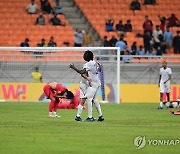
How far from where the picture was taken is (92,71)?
24.1 meters

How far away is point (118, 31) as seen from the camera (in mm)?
46531

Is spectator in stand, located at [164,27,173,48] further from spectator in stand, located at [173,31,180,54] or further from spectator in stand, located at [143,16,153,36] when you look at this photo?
spectator in stand, located at [143,16,153,36]

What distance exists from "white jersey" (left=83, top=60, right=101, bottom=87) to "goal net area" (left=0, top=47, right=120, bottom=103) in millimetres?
14385

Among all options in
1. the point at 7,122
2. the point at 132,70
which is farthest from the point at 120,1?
the point at 7,122

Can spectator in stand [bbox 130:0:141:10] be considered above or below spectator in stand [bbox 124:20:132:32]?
above

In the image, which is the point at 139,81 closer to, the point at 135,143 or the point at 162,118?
the point at 162,118

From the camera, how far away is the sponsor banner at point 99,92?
128 ft

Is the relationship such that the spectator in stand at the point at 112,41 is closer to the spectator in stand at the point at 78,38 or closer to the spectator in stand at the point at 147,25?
the spectator in stand at the point at 78,38

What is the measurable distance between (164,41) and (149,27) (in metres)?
1.53

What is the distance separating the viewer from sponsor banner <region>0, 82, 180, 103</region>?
3916cm

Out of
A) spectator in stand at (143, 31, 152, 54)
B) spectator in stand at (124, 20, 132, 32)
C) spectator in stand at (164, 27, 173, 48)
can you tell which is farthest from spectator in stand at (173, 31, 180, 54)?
spectator in stand at (124, 20, 132, 32)

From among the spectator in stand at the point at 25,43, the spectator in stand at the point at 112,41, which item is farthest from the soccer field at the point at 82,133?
the spectator in stand at the point at 112,41

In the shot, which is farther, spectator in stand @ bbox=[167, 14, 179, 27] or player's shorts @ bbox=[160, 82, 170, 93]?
spectator in stand @ bbox=[167, 14, 179, 27]

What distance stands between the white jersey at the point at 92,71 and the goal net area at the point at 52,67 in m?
14.4
